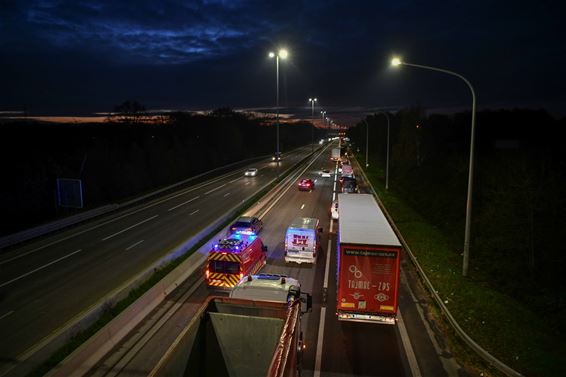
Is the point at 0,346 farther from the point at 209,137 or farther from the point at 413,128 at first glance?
the point at 209,137

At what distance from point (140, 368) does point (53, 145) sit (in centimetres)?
7295

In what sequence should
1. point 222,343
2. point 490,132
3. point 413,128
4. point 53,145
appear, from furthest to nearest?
point 490,132
point 53,145
point 413,128
point 222,343

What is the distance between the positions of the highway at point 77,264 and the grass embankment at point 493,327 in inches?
497

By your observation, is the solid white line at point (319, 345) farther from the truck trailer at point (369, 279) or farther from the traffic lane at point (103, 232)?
the traffic lane at point (103, 232)

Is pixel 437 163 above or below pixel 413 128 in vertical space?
below

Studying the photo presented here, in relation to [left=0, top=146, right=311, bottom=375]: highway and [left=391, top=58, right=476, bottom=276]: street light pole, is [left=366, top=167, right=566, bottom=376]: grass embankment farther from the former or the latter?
[left=0, top=146, right=311, bottom=375]: highway

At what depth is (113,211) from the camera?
3516 cm

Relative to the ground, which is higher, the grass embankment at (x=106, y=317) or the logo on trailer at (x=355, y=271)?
the logo on trailer at (x=355, y=271)

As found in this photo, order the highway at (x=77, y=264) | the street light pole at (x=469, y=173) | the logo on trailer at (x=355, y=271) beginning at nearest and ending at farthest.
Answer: the logo on trailer at (x=355, y=271) → the highway at (x=77, y=264) → the street light pole at (x=469, y=173)

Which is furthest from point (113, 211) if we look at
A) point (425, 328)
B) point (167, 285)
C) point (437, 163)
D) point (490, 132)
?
point (490, 132)

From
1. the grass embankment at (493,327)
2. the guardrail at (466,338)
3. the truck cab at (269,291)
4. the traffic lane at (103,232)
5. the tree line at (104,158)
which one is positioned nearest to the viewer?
the guardrail at (466,338)

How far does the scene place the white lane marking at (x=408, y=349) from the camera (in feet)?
33.8

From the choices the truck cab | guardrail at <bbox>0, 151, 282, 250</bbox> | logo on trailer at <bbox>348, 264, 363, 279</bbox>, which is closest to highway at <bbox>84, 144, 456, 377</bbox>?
the truck cab

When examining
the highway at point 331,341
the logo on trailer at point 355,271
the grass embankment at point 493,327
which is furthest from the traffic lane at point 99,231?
the grass embankment at point 493,327
